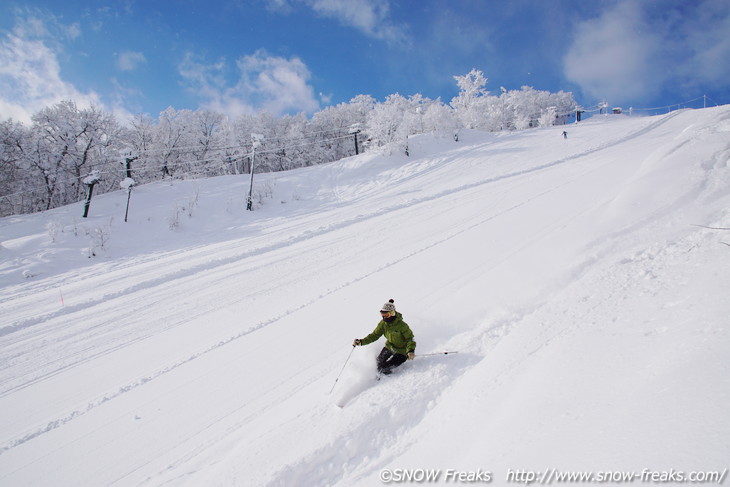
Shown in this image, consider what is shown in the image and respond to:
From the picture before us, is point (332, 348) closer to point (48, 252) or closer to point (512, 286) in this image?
point (512, 286)

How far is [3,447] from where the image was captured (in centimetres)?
555

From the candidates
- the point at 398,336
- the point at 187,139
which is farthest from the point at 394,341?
the point at 187,139

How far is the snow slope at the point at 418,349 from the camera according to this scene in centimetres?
311

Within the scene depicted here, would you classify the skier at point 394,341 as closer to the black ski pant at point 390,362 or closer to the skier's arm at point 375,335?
the black ski pant at point 390,362

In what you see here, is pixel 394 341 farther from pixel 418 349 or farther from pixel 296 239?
pixel 296 239

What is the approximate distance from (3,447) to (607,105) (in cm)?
6853

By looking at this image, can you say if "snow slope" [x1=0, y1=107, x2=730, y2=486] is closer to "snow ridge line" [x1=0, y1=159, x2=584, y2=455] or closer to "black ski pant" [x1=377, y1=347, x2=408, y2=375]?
"snow ridge line" [x1=0, y1=159, x2=584, y2=455]

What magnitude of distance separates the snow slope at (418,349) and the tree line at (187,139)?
2021cm

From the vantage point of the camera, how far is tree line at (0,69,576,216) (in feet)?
101

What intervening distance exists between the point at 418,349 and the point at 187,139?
Result: 160ft

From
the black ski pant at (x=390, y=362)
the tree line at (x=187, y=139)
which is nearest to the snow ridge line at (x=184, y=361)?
the black ski pant at (x=390, y=362)

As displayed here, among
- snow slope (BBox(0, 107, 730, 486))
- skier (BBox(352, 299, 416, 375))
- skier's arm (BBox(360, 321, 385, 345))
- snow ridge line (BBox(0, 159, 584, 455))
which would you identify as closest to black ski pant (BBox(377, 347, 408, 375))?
skier (BBox(352, 299, 416, 375))

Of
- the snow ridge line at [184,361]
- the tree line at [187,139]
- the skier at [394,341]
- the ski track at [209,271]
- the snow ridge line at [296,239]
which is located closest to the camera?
the skier at [394,341]

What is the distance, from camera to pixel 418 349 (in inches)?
237
